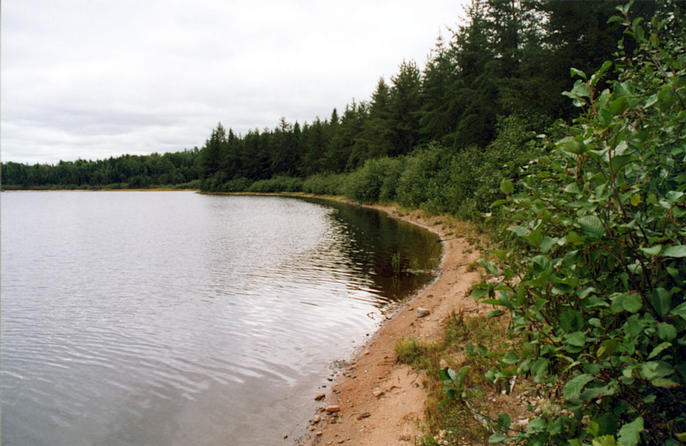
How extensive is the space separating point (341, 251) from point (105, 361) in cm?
1263

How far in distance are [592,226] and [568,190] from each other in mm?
230

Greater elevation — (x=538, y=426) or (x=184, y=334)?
(x=538, y=426)

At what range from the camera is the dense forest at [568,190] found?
219 cm

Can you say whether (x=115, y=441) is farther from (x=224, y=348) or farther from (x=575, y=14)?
(x=575, y=14)

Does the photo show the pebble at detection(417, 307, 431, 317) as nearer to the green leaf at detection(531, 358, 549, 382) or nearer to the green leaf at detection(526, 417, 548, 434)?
the green leaf at detection(526, 417, 548, 434)

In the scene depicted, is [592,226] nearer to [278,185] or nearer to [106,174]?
[278,185]

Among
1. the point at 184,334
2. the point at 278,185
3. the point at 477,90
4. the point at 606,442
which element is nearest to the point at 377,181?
the point at 477,90

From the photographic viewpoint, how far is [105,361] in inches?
340

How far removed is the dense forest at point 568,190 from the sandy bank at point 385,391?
843 millimetres

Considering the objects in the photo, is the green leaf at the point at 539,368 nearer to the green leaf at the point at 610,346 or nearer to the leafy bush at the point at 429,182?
the green leaf at the point at 610,346

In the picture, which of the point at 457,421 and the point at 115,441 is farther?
the point at 115,441

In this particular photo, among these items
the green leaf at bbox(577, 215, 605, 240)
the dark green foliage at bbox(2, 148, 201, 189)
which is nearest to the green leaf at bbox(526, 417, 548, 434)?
the green leaf at bbox(577, 215, 605, 240)

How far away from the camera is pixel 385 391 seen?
6.67m

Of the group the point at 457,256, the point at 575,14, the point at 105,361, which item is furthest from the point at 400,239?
the point at 105,361
